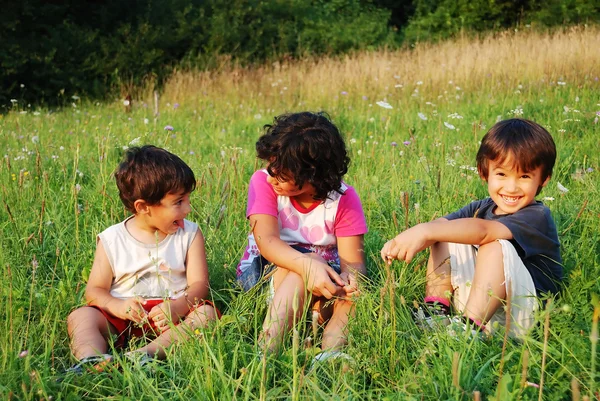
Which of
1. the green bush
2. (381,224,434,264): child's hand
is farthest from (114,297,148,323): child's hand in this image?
the green bush

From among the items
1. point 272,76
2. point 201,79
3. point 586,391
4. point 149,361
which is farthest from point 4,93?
point 586,391

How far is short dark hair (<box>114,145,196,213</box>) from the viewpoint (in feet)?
8.43

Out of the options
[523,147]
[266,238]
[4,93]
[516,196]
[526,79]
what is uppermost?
[523,147]

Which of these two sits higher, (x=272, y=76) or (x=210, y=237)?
(x=210, y=237)

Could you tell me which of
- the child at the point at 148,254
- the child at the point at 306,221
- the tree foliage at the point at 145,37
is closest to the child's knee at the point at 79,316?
the child at the point at 148,254

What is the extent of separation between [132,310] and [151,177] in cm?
54

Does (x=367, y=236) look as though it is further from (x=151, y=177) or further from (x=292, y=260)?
(x=151, y=177)

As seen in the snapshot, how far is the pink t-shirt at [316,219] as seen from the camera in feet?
9.12

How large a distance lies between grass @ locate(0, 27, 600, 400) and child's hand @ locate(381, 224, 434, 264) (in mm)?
79

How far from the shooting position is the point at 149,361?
2178 millimetres

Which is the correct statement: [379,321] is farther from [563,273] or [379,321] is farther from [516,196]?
[563,273]

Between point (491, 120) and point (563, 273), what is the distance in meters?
3.29

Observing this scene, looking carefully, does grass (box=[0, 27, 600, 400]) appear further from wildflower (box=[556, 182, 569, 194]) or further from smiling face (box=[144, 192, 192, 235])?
smiling face (box=[144, 192, 192, 235])

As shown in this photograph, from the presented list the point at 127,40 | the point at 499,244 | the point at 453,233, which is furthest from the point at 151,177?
the point at 127,40
